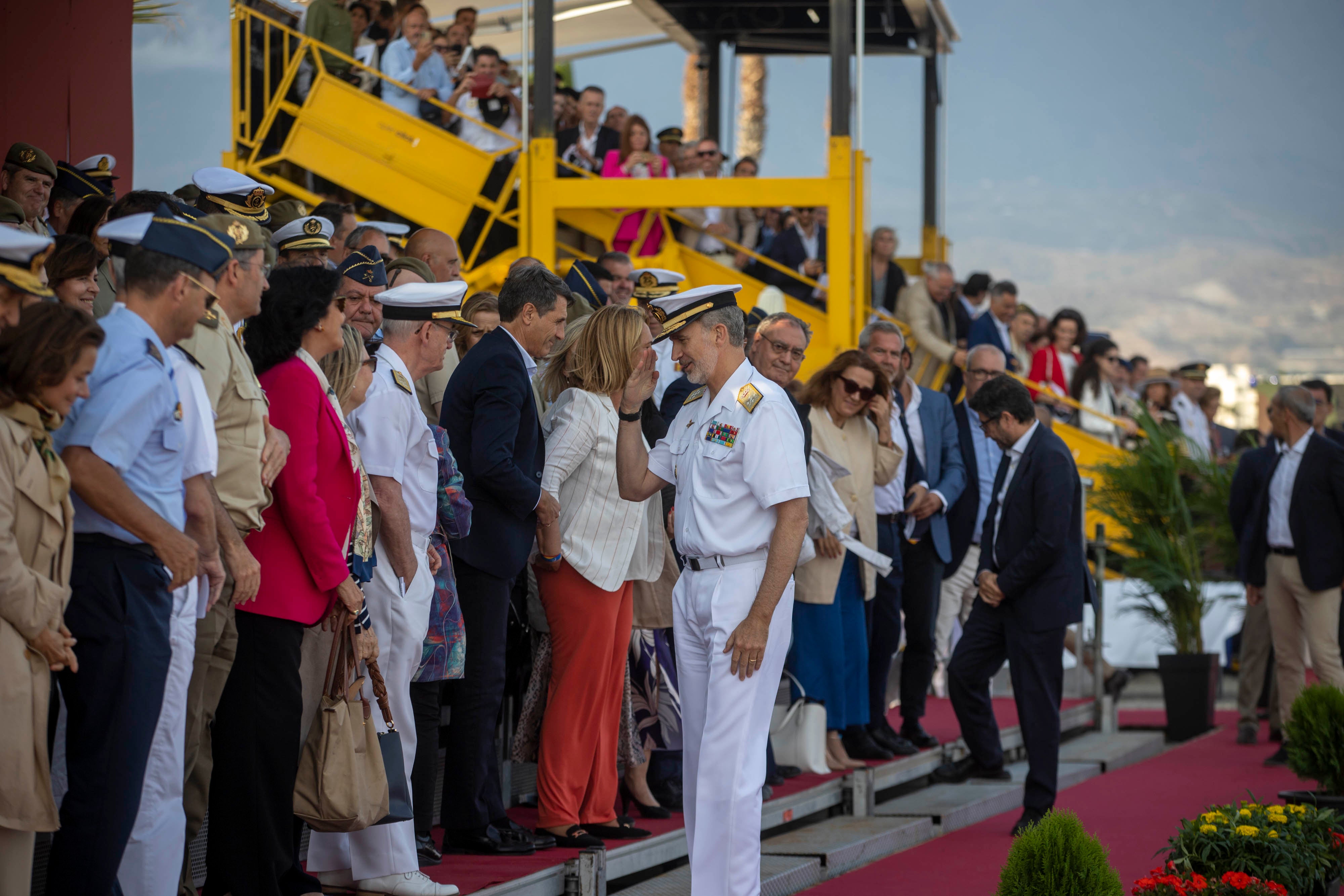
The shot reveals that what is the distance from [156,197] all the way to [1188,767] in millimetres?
6990

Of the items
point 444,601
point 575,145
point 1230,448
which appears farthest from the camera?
point 1230,448

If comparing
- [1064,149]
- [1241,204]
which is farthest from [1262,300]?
[1064,149]

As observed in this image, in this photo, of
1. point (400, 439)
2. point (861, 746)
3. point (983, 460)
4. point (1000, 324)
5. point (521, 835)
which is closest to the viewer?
point (400, 439)

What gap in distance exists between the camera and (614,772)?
5.23 metres

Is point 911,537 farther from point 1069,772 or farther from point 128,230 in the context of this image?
point 128,230

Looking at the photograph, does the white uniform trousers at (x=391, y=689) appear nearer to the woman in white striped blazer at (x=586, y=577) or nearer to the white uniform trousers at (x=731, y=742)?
the woman in white striped blazer at (x=586, y=577)

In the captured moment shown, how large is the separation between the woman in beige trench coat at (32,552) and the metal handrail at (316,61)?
24.8 ft

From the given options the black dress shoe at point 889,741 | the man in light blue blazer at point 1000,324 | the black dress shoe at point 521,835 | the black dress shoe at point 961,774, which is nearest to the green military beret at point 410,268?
the black dress shoe at point 521,835

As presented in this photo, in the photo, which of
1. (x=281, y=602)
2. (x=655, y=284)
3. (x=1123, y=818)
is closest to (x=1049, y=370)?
(x=1123, y=818)

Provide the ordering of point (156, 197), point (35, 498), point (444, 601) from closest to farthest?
point (35, 498) < point (156, 197) < point (444, 601)

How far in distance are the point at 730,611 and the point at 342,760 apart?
1.17m

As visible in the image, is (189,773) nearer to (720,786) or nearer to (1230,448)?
(720,786)

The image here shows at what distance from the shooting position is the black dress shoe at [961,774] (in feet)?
24.6

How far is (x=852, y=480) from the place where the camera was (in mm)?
6844
